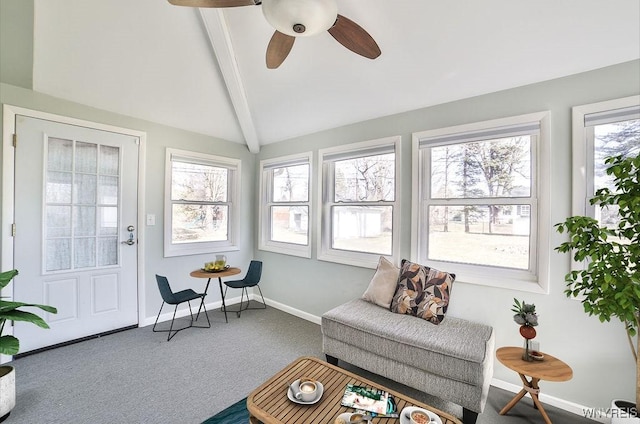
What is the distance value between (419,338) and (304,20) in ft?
6.99

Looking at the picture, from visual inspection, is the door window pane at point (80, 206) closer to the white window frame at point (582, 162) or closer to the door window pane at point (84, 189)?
the door window pane at point (84, 189)

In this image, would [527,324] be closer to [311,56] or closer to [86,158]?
[311,56]

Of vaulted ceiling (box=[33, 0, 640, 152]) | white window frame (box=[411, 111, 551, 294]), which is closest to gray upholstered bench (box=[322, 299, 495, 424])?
white window frame (box=[411, 111, 551, 294])

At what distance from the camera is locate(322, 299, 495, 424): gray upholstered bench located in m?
1.72

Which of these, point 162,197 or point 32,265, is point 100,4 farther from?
point 32,265

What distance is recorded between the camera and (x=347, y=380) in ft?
5.20

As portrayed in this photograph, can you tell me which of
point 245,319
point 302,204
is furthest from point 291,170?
point 245,319

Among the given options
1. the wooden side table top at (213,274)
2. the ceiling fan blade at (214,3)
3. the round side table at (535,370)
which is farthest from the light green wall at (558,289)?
the wooden side table top at (213,274)

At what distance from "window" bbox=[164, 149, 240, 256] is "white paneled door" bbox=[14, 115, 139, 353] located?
1.33 feet

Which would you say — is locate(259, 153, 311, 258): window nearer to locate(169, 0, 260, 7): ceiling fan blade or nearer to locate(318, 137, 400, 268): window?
locate(318, 137, 400, 268): window

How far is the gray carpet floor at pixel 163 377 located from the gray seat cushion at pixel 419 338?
40 centimetres

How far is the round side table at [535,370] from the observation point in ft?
5.37

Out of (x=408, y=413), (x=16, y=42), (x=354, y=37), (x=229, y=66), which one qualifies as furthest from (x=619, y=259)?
(x=16, y=42)

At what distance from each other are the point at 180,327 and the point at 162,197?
160 cm
